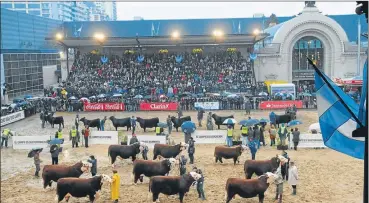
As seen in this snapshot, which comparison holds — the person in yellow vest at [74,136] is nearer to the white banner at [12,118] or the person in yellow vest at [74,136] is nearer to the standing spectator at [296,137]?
the white banner at [12,118]

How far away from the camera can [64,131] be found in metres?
27.6

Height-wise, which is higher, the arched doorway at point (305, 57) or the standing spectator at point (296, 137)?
the arched doorway at point (305, 57)

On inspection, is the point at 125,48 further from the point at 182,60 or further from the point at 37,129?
the point at 37,129

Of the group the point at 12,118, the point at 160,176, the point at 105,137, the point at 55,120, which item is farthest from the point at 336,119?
the point at 12,118

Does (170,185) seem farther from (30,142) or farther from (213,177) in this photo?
(30,142)

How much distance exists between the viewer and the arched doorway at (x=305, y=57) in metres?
45.5

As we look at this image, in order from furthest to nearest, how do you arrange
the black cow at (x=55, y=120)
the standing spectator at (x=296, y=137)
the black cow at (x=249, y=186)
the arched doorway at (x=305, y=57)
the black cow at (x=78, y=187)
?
the arched doorway at (x=305, y=57)
the black cow at (x=55, y=120)
the standing spectator at (x=296, y=137)
the black cow at (x=78, y=187)
the black cow at (x=249, y=186)

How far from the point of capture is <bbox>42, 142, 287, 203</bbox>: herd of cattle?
13438mm

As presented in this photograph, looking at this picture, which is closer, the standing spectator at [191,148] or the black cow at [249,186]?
the black cow at [249,186]

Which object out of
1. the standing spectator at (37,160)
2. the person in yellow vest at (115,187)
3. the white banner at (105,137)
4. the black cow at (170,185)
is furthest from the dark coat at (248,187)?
the white banner at (105,137)

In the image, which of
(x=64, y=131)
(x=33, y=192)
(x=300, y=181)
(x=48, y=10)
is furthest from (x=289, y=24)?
(x=48, y=10)

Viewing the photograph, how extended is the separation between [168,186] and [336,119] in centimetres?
784

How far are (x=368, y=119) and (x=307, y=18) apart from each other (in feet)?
132

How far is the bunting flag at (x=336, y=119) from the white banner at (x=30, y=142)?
17449 mm
